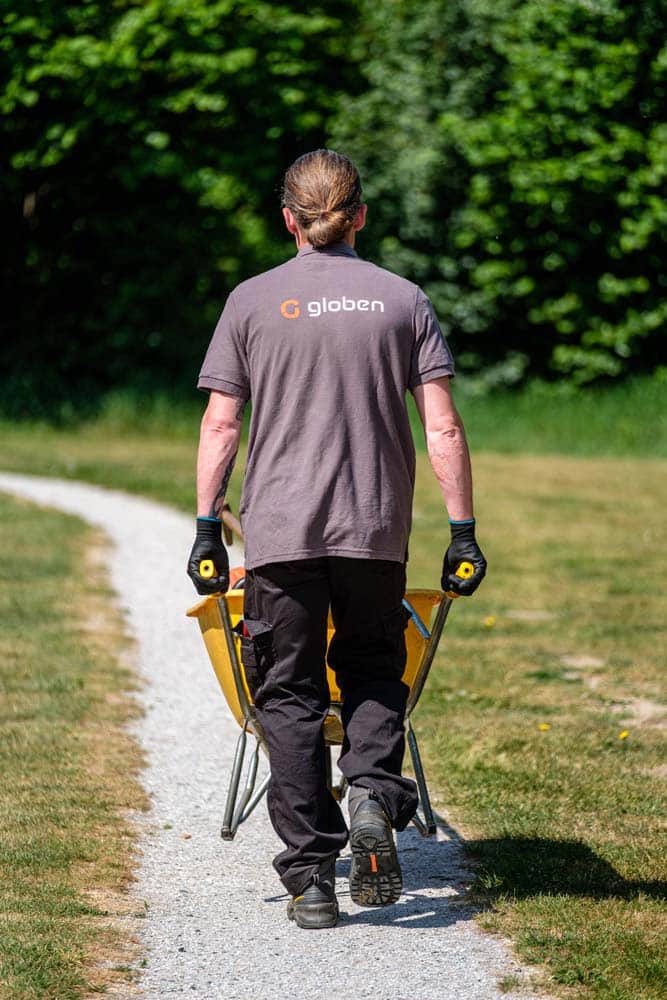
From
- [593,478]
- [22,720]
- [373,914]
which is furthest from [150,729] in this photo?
[593,478]

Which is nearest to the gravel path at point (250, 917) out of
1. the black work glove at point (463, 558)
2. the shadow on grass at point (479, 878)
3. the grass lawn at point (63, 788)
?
the shadow on grass at point (479, 878)

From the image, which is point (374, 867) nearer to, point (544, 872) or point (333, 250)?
point (544, 872)

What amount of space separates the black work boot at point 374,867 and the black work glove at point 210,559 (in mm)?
735

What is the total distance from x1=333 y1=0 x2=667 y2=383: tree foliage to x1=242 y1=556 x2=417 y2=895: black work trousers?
15.2 meters

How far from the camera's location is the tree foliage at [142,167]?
1914cm

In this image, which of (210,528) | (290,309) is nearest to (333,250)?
(290,309)

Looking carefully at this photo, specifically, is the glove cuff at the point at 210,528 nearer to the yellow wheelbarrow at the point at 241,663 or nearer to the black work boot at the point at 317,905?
the yellow wheelbarrow at the point at 241,663

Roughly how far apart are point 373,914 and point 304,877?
0.93 ft

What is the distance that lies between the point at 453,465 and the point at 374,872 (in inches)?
42.8

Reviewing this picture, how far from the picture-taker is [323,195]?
4.04 m

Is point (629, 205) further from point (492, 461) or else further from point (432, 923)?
point (432, 923)

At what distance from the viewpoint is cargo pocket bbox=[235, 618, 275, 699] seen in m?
4.07

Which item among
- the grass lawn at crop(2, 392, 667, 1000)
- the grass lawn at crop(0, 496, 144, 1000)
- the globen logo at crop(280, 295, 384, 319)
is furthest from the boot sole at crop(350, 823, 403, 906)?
the globen logo at crop(280, 295, 384, 319)

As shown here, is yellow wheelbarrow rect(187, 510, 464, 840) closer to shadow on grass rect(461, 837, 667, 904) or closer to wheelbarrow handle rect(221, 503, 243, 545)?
wheelbarrow handle rect(221, 503, 243, 545)
